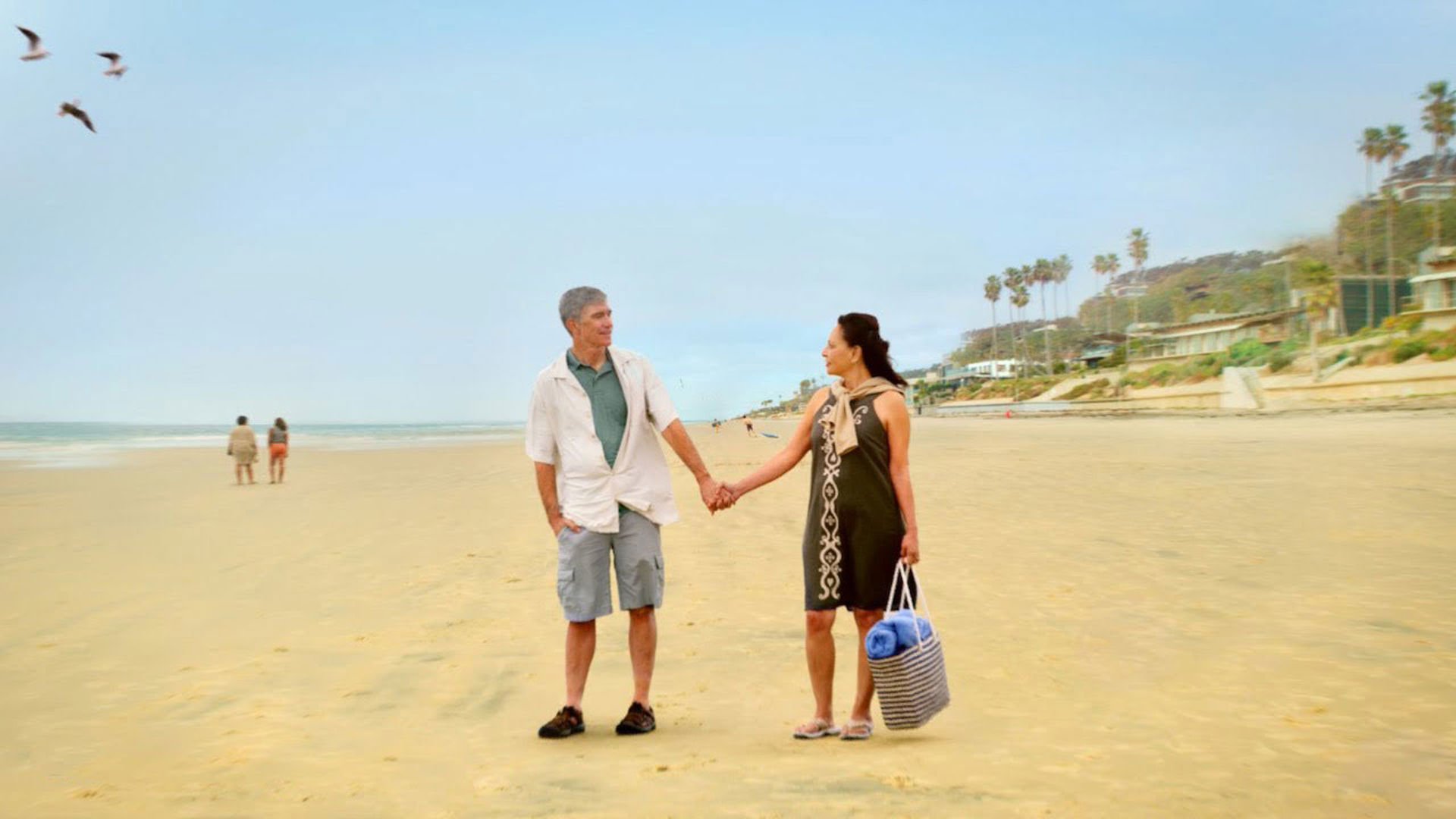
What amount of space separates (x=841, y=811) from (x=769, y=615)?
3.99 metres

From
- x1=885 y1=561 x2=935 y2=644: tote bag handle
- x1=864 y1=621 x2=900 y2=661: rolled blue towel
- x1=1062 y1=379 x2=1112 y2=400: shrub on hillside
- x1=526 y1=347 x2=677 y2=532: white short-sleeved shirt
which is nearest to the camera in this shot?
x1=864 y1=621 x2=900 y2=661: rolled blue towel

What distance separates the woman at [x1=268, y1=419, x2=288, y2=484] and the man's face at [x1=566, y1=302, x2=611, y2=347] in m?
19.9

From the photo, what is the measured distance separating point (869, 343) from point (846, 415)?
0.37 meters

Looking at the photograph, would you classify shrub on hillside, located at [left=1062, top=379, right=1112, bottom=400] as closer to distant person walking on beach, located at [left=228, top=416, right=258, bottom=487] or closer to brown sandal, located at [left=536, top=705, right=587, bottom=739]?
distant person walking on beach, located at [left=228, top=416, right=258, bottom=487]

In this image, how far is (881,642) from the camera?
4.12 m

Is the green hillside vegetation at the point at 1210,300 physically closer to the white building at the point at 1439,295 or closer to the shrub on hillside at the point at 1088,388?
the shrub on hillside at the point at 1088,388

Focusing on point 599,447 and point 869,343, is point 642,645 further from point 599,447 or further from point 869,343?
point 869,343

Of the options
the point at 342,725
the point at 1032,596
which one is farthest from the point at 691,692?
the point at 1032,596

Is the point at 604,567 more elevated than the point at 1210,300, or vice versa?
the point at 1210,300

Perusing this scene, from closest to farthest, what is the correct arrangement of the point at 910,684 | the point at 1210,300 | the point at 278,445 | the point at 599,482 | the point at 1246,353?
the point at 910,684 → the point at 599,482 → the point at 278,445 → the point at 1246,353 → the point at 1210,300

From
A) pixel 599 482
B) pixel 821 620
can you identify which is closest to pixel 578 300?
pixel 599 482

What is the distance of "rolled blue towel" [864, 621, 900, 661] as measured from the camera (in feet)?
13.5

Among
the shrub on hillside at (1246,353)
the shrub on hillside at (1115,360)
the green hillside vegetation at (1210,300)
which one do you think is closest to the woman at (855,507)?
the shrub on hillside at (1246,353)

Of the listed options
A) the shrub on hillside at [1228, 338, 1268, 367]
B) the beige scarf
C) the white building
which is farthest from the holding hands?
the shrub on hillside at [1228, 338, 1268, 367]
